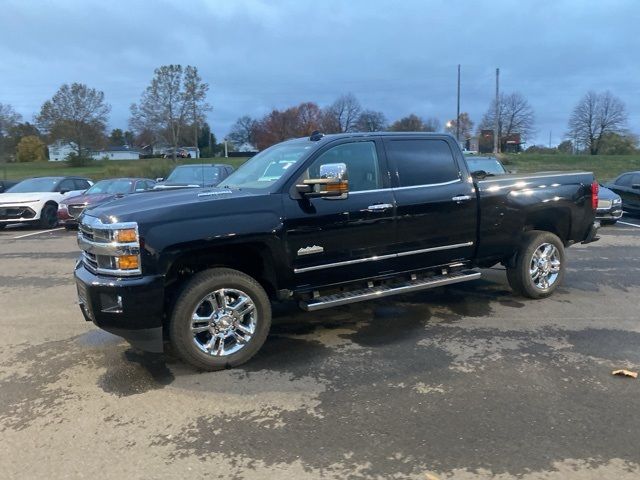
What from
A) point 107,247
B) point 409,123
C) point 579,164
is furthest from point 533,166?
point 107,247

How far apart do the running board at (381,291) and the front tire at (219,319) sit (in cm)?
47

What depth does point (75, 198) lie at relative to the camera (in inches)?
584

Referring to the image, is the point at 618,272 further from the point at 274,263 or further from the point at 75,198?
the point at 75,198

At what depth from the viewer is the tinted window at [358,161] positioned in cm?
525

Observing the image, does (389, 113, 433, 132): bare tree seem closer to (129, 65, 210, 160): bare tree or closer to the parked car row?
(129, 65, 210, 160): bare tree

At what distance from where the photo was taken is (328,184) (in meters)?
4.66

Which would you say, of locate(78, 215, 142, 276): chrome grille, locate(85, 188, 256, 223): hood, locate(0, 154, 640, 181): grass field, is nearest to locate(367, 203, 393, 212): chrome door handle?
locate(85, 188, 256, 223): hood

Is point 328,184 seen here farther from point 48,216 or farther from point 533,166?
point 533,166

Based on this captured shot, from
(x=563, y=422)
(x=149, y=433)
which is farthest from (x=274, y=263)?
(x=563, y=422)

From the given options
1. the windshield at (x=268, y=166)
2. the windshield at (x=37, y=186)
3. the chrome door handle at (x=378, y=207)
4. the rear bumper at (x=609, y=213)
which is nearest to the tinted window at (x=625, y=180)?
the rear bumper at (x=609, y=213)

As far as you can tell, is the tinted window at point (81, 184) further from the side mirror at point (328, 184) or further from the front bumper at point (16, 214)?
the side mirror at point (328, 184)

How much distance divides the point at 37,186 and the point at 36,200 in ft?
4.46

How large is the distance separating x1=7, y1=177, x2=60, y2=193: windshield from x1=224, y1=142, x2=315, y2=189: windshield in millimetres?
12482

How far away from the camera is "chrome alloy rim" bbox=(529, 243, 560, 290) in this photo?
6555 mm
